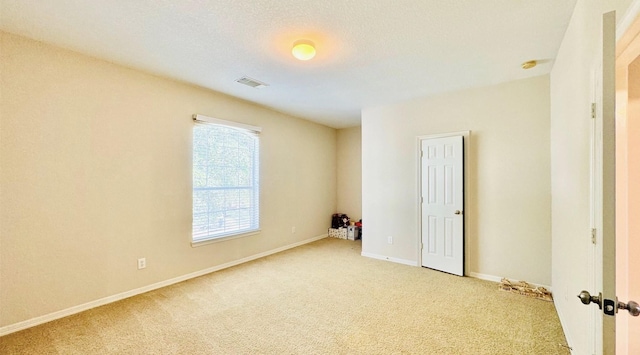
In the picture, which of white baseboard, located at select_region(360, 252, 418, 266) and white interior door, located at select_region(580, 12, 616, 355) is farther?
white baseboard, located at select_region(360, 252, 418, 266)

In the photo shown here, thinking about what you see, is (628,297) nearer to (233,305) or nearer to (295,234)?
(233,305)

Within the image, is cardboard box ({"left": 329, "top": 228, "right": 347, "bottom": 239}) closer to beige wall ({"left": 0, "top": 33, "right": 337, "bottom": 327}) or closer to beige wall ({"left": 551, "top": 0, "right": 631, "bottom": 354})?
beige wall ({"left": 0, "top": 33, "right": 337, "bottom": 327})

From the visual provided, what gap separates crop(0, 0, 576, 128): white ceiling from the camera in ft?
6.51

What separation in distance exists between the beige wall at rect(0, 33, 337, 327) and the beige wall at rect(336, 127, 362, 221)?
3051 millimetres

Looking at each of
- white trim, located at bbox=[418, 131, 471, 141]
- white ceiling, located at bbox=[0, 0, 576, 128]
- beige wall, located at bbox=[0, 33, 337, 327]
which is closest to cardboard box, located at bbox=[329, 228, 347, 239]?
beige wall, located at bbox=[0, 33, 337, 327]

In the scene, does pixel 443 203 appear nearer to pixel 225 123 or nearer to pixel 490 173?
pixel 490 173

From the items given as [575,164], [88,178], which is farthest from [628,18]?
[88,178]

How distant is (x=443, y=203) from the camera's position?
385cm

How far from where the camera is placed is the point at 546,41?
2.46 meters

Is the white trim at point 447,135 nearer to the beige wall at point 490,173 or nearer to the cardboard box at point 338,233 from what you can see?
the beige wall at point 490,173

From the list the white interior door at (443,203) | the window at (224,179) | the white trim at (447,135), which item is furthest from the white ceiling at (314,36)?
the white interior door at (443,203)

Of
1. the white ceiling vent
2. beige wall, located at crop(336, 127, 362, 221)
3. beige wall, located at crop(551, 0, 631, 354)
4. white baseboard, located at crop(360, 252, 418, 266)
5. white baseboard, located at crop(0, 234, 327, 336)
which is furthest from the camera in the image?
beige wall, located at crop(336, 127, 362, 221)

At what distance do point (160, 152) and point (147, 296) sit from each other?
169 cm

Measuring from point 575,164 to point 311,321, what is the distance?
2.47 m
